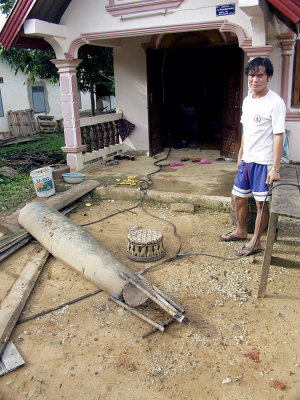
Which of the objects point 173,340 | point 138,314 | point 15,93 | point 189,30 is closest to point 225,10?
point 189,30

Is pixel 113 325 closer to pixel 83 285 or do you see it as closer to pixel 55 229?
pixel 83 285

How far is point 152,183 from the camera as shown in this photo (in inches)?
265

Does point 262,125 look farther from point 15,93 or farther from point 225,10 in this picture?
point 15,93

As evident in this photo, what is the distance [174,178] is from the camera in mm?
7043

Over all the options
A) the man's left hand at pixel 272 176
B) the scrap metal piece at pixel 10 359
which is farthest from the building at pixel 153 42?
the scrap metal piece at pixel 10 359

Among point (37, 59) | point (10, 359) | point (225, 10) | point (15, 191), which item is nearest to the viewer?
point (10, 359)

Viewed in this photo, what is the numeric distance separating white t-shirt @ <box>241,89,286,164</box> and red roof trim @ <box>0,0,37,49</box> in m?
4.60

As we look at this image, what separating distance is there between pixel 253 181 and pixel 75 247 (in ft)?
6.75

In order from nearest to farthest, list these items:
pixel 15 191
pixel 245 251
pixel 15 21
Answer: pixel 245 251 → pixel 15 21 → pixel 15 191

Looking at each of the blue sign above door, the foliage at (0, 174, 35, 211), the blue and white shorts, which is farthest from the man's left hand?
the foliage at (0, 174, 35, 211)

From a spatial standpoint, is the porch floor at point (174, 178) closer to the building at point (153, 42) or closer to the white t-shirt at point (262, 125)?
the building at point (153, 42)

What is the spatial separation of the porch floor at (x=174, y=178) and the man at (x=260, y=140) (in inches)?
60.8

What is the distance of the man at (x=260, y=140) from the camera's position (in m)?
3.55

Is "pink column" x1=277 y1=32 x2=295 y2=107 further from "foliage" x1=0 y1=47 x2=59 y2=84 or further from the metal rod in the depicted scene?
"foliage" x1=0 y1=47 x2=59 y2=84
